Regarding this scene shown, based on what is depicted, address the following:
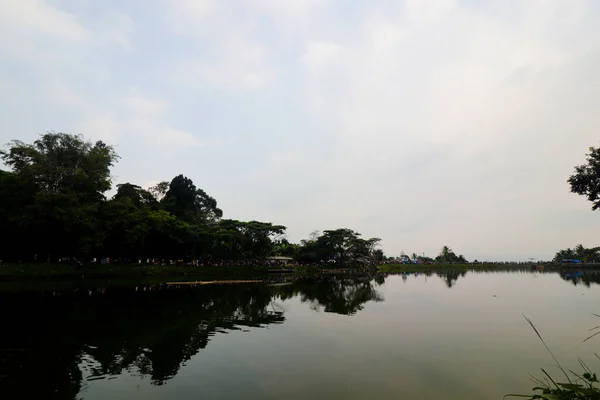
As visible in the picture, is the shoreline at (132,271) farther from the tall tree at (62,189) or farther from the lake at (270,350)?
the lake at (270,350)

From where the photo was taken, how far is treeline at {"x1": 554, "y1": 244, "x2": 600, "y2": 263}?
96.8m

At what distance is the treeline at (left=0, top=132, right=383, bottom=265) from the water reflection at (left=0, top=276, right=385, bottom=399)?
15986 mm

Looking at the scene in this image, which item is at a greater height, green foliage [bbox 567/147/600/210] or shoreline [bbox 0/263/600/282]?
green foliage [bbox 567/147/600/210]

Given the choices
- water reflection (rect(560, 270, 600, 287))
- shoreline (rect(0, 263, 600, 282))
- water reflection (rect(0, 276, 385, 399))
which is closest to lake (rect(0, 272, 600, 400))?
water reflection (rect(0, 276, 385, 399))

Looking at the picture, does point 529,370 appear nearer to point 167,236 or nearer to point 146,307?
point 146,307

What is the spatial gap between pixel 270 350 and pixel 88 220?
34.5m

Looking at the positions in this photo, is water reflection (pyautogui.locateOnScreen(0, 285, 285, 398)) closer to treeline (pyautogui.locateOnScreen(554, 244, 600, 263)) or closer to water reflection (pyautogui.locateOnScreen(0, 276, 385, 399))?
water reflection (pyautogui.locateOnScreen(0, 276, 385, 399))

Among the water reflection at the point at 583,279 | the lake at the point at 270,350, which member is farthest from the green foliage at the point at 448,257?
the lake at the point at 270,350

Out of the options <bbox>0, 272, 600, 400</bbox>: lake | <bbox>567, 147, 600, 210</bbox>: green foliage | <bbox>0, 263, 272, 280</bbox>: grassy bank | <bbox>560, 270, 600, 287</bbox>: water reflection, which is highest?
<bbox>567, 147, 600, 210</bbox>: green foliage

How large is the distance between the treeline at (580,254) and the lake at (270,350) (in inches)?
4088

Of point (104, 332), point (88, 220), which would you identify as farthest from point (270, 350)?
point (88, 220)

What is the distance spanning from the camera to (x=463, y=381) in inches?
341

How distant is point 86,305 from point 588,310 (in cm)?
3077

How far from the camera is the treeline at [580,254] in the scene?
317 ft
